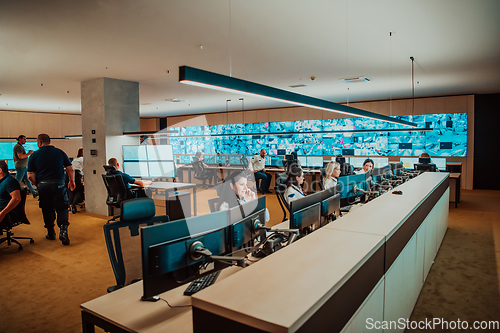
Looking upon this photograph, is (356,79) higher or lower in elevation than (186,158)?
higher

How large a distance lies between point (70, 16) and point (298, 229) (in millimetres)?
3425

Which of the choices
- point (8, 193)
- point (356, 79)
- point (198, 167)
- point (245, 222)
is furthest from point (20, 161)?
point (245, 222)

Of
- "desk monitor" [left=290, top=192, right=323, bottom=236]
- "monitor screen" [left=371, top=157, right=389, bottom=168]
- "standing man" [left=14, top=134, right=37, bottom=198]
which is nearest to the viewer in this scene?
"desk monitor" [left=290, top=192, right=323, bottom=236]

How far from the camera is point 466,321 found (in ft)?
8.98

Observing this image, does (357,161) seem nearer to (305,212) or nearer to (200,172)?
(200,172)

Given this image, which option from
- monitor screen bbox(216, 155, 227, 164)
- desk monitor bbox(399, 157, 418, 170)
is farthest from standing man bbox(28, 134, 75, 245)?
desk monitor bbox(399, 157, 418, 170)

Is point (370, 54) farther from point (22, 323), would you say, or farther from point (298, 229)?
point (22, 323)

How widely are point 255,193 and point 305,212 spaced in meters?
2.71

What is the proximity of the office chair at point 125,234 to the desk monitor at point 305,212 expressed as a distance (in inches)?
44.6

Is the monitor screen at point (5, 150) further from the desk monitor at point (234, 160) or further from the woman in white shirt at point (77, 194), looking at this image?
the desk monitor at point (234, 160)

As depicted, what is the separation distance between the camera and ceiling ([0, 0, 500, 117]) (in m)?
3.29

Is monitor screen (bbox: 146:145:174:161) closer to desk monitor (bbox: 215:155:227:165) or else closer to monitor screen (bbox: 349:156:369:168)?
desk monitor (bbox: 215:155:227:165)

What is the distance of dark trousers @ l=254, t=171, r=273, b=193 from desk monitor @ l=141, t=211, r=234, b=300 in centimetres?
790

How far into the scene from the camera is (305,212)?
228cm
